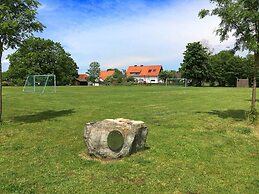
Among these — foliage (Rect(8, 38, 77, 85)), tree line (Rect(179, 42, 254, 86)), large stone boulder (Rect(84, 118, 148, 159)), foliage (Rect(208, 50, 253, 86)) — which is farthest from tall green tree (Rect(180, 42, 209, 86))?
large stone boulder (Rect(84, 118, 148, 159))

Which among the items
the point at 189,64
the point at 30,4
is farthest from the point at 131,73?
the point at 30,4

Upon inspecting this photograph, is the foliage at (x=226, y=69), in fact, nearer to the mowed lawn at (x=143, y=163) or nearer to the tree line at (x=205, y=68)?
the tree line at (x=205, y=68)

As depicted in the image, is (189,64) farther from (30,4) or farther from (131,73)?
(30,4)

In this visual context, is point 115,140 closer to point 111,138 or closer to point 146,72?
point 111,138

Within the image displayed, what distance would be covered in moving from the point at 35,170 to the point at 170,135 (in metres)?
5.26

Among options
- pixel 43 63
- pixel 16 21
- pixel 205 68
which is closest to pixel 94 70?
pixel 43 63

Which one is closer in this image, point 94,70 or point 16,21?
point 16,21

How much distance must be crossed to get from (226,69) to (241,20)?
66070mm

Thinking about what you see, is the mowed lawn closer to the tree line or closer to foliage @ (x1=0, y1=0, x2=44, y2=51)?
foliage @ (x1=0, y1=0, x2=44, y2=51)

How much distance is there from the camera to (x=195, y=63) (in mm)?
77000

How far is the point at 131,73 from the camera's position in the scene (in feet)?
433

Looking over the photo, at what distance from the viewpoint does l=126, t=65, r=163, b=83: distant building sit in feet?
407

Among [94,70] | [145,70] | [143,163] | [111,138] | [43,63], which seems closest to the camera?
[143,163]

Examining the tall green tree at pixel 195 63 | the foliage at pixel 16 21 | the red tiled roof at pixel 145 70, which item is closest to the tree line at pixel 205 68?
the tall green tree at pixel 195 63
